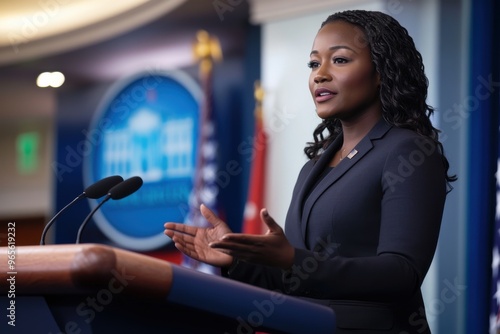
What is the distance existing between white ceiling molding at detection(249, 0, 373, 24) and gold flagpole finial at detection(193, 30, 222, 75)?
0.55m

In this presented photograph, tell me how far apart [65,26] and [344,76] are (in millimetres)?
7073

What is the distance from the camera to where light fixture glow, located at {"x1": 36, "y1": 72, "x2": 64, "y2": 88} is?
28.9 feet

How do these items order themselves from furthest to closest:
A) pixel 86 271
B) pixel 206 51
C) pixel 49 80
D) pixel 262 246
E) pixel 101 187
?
1. pixel 49 80
2. pixel 206 51
3. pixel 101 187
4. pixel 262 246
5. pixel 86 271

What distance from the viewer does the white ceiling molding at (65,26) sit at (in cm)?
738

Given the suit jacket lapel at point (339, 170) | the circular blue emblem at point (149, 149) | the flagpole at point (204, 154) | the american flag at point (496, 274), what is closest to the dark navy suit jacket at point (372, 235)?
the suit jacket lapel at point (339, 170)

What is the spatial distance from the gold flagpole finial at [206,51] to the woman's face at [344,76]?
4.96 metres

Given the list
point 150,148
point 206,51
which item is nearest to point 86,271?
point 206,51

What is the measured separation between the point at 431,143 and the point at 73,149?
7.15 m

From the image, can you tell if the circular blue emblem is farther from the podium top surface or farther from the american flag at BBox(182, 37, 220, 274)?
the podium top surface

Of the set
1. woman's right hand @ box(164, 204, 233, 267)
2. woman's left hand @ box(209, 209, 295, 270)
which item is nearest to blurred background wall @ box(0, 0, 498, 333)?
woman's right hand @ box(164, 204, 233, 267)

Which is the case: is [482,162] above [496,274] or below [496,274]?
above

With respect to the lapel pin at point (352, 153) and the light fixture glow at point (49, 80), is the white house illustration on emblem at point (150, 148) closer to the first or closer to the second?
the light fixture glow at point (49, 80)

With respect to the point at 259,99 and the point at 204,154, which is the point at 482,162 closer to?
the point at 259,99

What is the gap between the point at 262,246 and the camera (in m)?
1.19
